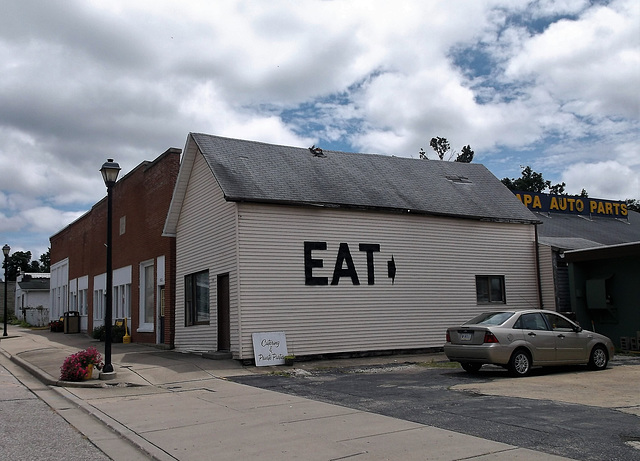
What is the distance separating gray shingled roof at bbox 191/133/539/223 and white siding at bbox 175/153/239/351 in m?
0.78

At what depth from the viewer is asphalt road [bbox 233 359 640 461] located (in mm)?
7004

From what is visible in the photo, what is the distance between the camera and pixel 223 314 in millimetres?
17344

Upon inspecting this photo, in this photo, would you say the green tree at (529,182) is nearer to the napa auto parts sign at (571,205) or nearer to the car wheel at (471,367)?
the napa auto parts sign at (571,205)

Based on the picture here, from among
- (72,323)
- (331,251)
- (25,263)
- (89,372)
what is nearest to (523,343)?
(331,251)

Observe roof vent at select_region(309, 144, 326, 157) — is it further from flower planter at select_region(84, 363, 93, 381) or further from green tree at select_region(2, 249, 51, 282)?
green tree at select_region(2, 249, 51, 282)

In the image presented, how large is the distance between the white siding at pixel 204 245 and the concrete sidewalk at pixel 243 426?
11.9 ft

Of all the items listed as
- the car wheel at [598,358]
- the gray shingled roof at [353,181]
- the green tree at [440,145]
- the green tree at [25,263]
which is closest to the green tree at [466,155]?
the green tree at [440,145]

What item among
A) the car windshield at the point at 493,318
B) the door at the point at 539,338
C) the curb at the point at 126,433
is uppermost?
the car windshield at the point at 493,318

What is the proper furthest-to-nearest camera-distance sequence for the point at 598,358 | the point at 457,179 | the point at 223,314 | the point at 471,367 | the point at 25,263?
the point at 25,263, the point at 457,179, the point at 223,314, the point at 598,358, the point at 471,367

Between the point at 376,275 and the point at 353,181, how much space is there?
335 cm

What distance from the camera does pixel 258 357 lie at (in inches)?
618

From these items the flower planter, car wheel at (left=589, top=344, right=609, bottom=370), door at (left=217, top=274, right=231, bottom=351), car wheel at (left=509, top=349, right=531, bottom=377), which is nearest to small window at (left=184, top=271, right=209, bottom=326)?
door at (left=217, top=274, right=231, bottom=351)

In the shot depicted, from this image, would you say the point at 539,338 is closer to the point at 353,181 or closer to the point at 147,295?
the point at 353,181

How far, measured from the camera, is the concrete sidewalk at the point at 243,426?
675cm
